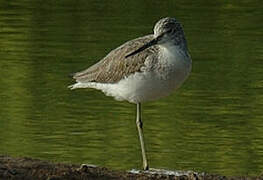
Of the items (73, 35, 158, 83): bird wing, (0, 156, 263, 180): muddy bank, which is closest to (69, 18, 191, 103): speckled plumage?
(73, 35, 158, 83): bird wing

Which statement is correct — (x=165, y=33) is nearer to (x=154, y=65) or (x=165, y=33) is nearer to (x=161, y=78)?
(x=154, y=65)

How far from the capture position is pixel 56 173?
Answer: 9000 millimetres

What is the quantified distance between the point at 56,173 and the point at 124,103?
6520 millimetres

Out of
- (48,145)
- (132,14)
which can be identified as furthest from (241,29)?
(48,145)

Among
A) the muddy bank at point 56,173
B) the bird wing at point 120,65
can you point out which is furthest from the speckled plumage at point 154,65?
the muddy bank at point 56,173

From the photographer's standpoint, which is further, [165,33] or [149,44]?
[165,33]

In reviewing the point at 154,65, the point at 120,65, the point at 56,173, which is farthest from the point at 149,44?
the point at 56,173

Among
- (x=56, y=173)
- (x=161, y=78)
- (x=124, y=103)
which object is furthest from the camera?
(x=124, y=103)

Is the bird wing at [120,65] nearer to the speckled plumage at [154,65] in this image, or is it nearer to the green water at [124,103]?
the speckled plumage at [154,65]

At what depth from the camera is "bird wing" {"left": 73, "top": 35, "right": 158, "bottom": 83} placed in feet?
36.1

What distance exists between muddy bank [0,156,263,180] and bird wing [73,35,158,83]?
5.32ft

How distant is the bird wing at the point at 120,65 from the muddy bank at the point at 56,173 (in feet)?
5.32

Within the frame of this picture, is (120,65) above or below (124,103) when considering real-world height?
above

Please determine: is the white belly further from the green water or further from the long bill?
the green water
